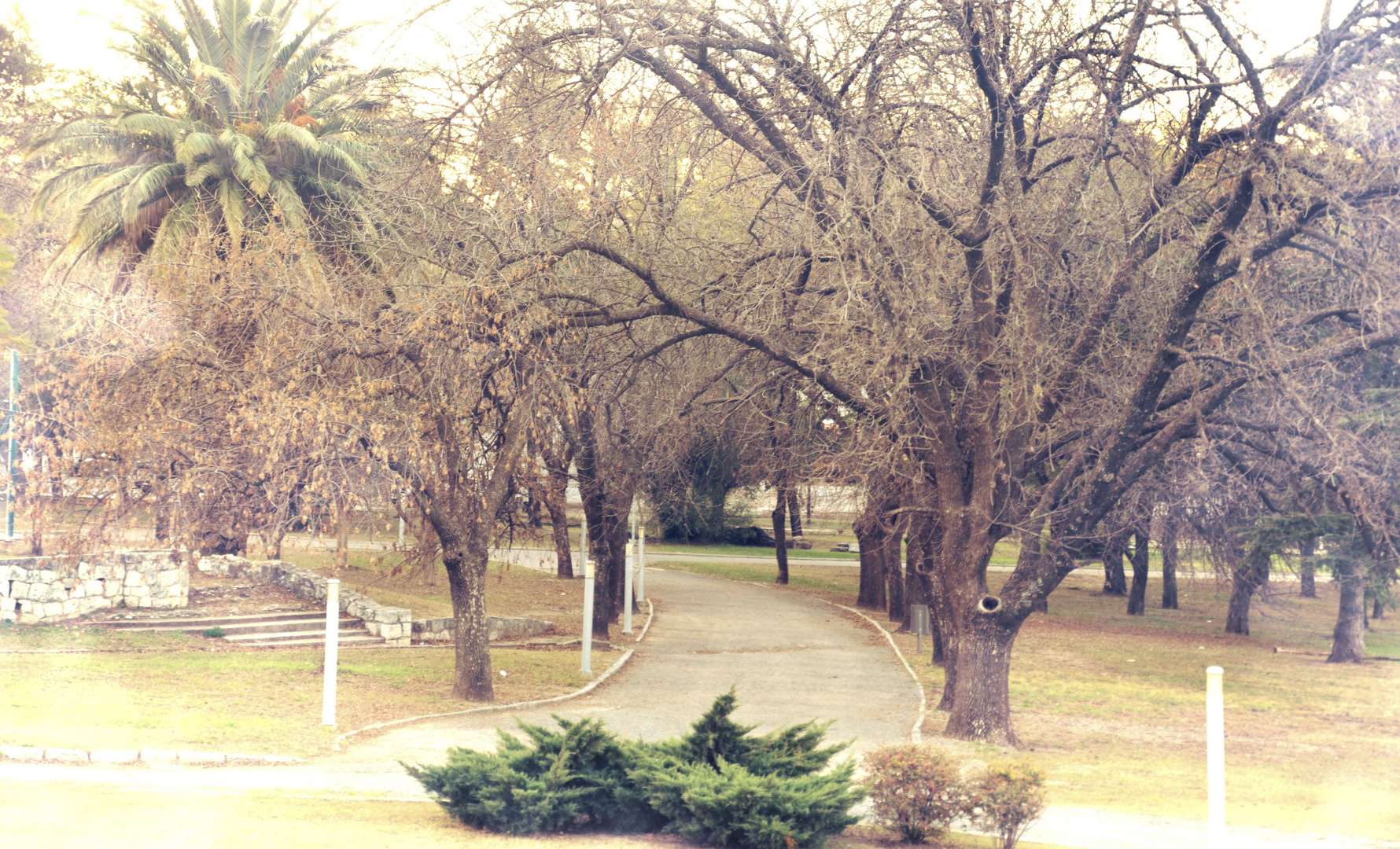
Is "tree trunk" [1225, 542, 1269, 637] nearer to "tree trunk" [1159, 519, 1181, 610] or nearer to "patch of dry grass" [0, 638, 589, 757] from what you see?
"tree trunk" [1159, 519, 1181, 610]

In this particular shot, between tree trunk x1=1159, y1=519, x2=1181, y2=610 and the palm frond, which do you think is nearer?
tree trunk x1=1159, y1=519, x2=1181, y2=610

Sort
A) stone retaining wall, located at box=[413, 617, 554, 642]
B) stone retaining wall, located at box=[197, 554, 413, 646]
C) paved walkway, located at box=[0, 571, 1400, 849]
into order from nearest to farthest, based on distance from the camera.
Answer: paved walkway, located at box=[0, 571, 1400, 849] < stone retaining wall, located at box=[197, 554, 413, 646] < stone retaining wall, located at box=[413, 617, 554, 642]

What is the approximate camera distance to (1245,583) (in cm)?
2395

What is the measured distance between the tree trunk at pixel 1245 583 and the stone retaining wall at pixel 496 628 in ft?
43.3

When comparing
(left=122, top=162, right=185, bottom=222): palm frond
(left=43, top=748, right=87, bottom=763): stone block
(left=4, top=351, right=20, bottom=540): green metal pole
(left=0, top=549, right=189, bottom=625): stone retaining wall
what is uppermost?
(left=122, top=162, right=185, bottom=222): palm frond

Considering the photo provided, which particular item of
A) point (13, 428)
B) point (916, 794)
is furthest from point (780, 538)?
point (916, 794)

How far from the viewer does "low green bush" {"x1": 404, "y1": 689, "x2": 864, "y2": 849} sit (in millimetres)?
7012

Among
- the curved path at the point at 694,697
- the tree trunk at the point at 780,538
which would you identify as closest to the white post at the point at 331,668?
the curved path at the point at 694,697

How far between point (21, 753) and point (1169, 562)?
26.6 meters

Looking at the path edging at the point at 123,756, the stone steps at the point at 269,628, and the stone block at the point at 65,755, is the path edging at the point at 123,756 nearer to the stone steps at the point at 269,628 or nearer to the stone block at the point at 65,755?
the stone block at the point at 65,755

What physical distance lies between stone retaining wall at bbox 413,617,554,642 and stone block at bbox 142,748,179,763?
9298 millimetres

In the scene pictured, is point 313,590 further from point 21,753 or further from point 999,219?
point 999,219

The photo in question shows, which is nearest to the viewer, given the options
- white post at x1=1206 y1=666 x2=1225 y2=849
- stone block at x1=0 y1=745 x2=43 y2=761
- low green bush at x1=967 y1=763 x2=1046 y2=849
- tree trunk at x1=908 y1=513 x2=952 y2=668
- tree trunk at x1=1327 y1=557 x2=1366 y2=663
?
white post at x1=1206 y1=666 x2=1225 y2=849

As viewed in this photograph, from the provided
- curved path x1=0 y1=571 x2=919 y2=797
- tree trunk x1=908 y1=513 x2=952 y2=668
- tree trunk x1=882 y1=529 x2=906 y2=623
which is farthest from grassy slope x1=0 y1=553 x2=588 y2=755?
tree trunk x1=882 y1=529 x2=906 y2=623
